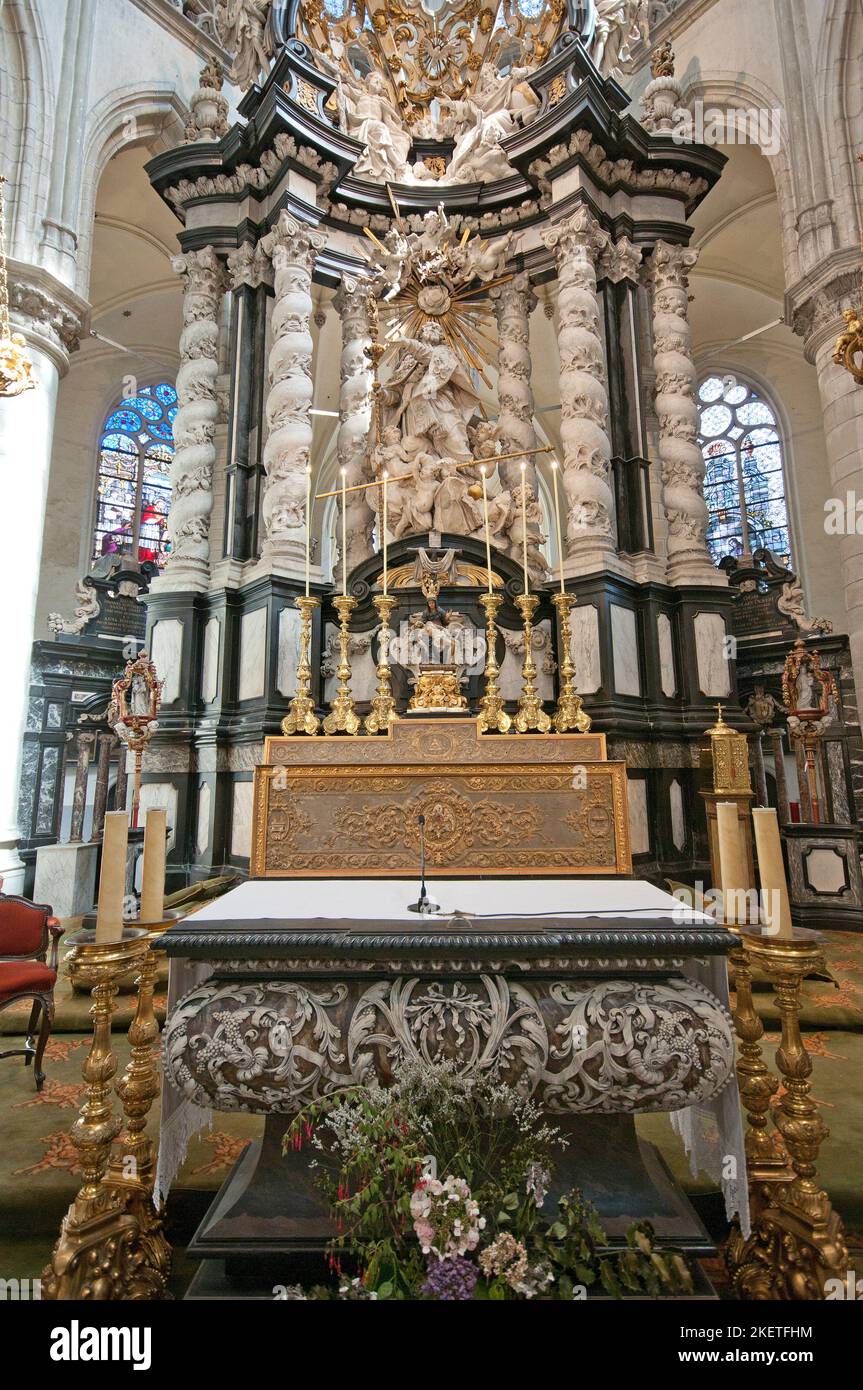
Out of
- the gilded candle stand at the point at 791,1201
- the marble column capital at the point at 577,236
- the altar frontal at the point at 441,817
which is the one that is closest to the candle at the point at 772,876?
the gilded candle stand at the point at 791,1201

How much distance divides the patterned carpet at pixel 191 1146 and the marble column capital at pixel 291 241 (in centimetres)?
718

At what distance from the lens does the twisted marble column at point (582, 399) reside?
22.4 feet

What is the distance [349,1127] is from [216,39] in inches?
569

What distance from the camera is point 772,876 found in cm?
192

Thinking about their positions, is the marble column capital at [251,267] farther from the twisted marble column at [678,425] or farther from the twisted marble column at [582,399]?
the twisted marble column at [678,425]

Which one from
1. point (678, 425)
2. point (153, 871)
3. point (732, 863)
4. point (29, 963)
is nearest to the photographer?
point (732, 863)

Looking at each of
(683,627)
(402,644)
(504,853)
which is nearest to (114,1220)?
(504,853)

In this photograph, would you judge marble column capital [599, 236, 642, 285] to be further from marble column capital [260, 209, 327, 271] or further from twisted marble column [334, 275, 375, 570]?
marble column capital [260, 209, 327, 271]

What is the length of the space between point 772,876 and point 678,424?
6739 mm

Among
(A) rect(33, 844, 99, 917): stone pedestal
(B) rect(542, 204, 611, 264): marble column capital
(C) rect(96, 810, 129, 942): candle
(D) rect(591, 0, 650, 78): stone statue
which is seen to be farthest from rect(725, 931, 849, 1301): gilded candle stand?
(D) rect(591, 0, 650, 78): stone statue

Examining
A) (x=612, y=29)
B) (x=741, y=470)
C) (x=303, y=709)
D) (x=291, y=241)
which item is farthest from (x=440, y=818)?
(x=741, y=470)

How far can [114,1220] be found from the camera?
181 cm

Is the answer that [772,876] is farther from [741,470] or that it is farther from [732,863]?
[741,470]

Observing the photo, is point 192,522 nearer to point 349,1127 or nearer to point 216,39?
point 349,1127
